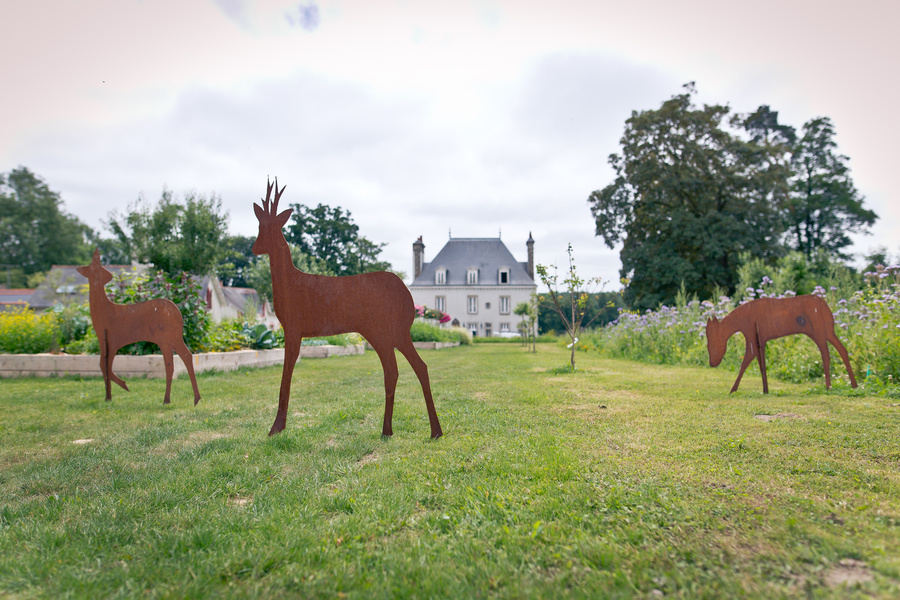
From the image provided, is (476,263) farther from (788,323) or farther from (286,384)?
(286,384)

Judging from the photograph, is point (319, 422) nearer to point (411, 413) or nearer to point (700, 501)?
point (411, 413)

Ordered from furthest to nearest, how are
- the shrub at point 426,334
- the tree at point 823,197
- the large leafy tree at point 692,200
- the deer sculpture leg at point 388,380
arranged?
1. the tree at point 823,197
2. the large leafy tree at point 692,200
3. the shrub at point 426,334
4. the deer sculpture leg at point 388,380

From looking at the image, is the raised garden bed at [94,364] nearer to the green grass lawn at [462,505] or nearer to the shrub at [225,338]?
the shrub at [225,338]

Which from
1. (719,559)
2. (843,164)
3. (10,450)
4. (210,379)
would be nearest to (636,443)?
(719,559)

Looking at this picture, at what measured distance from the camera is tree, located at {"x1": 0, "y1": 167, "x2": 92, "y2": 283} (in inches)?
2040

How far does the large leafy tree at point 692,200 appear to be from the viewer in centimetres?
2592

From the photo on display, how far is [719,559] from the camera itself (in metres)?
1.84

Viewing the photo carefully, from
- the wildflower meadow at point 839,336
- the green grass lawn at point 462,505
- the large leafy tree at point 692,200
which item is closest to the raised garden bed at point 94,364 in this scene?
the green grass lawn at point 462,505

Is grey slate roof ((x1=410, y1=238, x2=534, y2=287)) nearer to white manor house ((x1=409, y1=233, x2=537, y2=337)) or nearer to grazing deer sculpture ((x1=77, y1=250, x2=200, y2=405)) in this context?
white manor house ((x1=409, y1=233, x2=537, y2=337))

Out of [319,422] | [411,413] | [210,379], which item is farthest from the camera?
[210,379]

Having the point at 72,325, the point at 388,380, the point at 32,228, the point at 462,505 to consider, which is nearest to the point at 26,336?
the point at 72,325

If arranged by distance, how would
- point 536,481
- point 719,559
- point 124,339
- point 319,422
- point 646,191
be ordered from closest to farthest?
point 719,559
point 536,481
point 319,422
point 124,339
point 646,191

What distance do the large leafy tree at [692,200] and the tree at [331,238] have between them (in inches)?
981

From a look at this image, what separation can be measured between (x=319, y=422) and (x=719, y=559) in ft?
12.2
